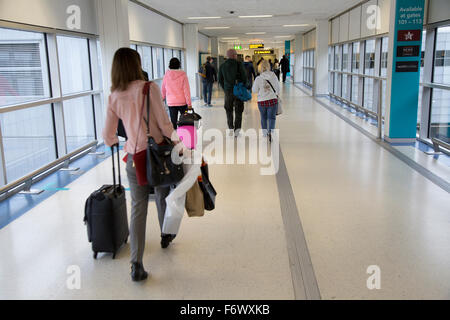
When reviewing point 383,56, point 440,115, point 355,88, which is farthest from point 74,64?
point 355,88

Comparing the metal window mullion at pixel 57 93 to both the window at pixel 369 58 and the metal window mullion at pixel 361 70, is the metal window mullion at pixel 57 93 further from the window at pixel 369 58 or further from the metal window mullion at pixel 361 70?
the metal window mullion at pixel 361 70

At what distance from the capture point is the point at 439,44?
7520mm

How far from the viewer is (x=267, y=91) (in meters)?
7.83

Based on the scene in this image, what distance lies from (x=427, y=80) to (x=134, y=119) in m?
6.70

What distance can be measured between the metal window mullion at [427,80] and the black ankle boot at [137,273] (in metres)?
6.59

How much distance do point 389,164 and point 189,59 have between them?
Answer: 1336 centimetres

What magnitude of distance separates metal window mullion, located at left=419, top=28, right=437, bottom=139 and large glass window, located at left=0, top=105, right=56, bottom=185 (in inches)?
259

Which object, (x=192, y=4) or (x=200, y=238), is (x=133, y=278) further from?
(x=192, y=4)

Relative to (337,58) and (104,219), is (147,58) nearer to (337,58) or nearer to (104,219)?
(337,58)

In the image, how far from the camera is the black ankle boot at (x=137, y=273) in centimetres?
307

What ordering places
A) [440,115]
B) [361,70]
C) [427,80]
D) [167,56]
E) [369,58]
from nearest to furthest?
[427,80] → [440,115] → [369,58] → [361,70] → [167,56]

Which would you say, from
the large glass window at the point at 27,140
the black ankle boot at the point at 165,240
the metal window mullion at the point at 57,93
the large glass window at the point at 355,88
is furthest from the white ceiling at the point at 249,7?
the black ankle boot at the point at 165,240

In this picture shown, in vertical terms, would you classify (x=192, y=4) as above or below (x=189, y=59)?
above
